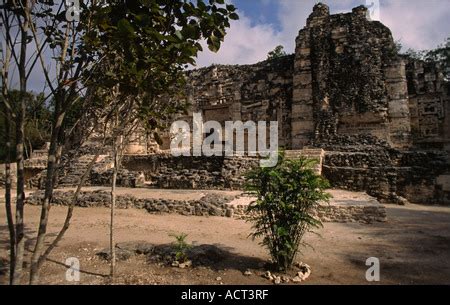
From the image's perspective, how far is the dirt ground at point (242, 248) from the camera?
14.2 feet

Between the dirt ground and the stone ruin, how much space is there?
302 cm

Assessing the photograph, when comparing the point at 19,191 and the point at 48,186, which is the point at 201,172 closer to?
the point at 48,186

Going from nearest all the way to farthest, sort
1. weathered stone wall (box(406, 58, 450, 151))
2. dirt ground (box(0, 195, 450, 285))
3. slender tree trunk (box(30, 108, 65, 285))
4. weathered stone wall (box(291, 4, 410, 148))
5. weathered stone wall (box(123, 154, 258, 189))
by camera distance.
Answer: slender tree trunk (box(30, 108, 65, 285)) → dirt ground (box(0, 195, 450, 285)) → weathered stone wall (box(123, 154, 258, 189)) → weathered stone wall (box(291, 4, 410, 148)) → weathered stone wall (box(406, 58, 450, 151))

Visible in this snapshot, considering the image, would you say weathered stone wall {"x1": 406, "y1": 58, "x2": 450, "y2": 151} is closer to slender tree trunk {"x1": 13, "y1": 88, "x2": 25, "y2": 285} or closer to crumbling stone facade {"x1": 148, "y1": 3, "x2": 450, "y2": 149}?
crumbling stone facade {"x1": 148, "y1": 3, "x2": 450, "y2": 149}

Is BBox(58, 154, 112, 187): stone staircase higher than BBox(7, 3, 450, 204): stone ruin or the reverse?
the reverse

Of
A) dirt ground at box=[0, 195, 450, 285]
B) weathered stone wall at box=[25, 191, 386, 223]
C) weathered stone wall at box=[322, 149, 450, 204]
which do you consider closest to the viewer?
dirt ground at box=[0, 195, 450, 285]

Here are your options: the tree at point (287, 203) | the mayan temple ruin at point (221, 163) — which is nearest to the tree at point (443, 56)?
the mayan temple ruin at point (221, 163)

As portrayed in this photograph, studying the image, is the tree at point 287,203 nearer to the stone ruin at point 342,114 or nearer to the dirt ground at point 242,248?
the dirt ground at point 242,248

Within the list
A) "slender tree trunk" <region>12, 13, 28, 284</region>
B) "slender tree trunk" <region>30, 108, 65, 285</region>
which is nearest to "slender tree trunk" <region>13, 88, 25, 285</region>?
"slender tree trunk" <region>12, 13, 28, 284</region>

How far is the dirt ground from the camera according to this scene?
4320 millimetres

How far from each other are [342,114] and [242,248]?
39.4 ft

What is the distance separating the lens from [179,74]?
133 inches
